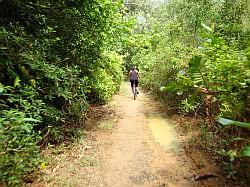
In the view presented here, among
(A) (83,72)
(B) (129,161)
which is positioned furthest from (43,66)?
(A) (83,72)

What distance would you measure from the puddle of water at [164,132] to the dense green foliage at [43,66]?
7.49ft

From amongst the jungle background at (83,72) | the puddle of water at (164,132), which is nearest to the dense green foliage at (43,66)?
the jungle background at (83,72)

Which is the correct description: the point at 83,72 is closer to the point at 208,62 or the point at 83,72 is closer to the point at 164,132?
the point at 164,132

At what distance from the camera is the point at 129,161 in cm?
606

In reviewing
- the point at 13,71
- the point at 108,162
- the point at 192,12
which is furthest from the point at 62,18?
the point at 192,12

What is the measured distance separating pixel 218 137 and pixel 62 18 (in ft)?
15.8

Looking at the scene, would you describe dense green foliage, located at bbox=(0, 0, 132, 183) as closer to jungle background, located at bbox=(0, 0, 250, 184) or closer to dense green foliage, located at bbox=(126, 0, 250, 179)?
jungle background, located at bbox=(0, 0, 250, 184)

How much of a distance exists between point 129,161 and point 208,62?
9.10 feet

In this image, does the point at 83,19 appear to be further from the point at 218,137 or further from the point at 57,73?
the point at 218,137

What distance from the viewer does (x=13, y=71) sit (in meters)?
5.16

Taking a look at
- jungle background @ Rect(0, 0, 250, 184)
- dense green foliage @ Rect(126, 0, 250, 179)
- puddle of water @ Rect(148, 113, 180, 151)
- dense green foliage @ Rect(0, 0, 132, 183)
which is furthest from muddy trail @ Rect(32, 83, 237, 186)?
dense green foliage @ Rect(126, 0, 250, 179)

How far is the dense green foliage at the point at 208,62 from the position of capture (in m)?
4.50

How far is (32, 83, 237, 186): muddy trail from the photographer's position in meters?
5.14

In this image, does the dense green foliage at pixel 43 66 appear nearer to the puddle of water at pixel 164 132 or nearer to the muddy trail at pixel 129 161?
the muddy trail at pixel 129 161
